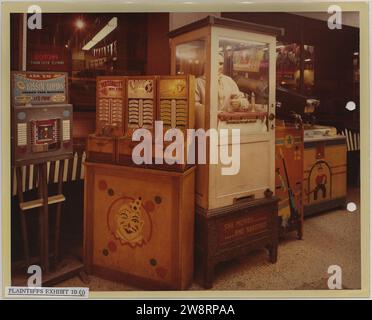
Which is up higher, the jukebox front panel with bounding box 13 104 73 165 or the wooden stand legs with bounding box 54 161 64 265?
the jukebox front panel with bounding box 13 104 73 165

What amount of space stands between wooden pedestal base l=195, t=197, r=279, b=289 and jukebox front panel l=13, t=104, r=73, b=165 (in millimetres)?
938

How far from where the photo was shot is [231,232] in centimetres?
252

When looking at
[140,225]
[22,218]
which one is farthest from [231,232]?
[22,218]

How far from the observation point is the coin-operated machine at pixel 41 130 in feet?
7.59

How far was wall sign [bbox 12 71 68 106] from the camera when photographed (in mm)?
2307

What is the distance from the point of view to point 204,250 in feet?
8.02

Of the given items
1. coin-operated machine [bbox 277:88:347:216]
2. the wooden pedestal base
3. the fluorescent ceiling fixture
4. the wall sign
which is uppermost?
the fluorescent ceiling fixture

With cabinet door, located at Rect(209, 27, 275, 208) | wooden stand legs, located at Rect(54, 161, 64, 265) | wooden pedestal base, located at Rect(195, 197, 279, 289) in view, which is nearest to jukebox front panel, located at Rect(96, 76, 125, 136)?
wooden stand legs, located at Rect(54, 161, 64, 265)

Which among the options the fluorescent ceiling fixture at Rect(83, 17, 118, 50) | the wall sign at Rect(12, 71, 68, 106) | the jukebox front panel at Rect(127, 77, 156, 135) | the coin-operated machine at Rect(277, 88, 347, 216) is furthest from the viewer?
the coin-operated machine at Rect(277, 88, 347, 216)

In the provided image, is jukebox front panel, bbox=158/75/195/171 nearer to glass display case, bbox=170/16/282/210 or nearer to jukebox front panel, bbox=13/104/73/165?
glass display case, bbox=170/16/282/210

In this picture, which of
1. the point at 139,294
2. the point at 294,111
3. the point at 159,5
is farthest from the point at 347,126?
the point at 139,294

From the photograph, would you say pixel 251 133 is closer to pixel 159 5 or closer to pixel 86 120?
pixel 159 5

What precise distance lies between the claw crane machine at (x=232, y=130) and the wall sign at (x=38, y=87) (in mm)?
763

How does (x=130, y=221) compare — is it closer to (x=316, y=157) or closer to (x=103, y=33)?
(x=103, y=33)
